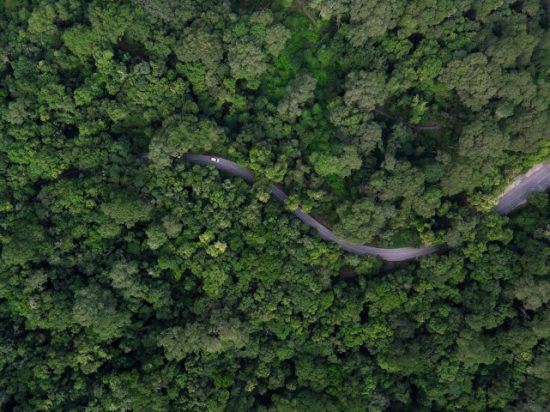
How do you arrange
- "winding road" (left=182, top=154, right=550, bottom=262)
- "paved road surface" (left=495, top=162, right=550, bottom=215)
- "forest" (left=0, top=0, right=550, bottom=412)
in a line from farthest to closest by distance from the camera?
1. "winding road" (left=182, top=154, right=550, bottom=262)
2. "paved road surface" (left=495, top=162, right=550, bottom=215)
3. "forest" (left=0, top=0, right=550, bottom=412)

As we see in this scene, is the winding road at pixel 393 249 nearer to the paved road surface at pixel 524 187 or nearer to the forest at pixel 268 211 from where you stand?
the paved road surface at pixel 524 187

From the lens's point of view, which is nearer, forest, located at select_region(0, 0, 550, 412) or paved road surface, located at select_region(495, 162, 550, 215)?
forest, located at select_region(0, 0, 550, 412)

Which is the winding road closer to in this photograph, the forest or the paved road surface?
the paved road surface

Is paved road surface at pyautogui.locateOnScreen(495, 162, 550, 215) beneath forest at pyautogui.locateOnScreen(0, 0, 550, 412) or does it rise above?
above

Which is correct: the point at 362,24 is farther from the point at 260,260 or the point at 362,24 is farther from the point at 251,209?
the point at 260,260

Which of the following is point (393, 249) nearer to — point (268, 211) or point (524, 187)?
point (268, 211)

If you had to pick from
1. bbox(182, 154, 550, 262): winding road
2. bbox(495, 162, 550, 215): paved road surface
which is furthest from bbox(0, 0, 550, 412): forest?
bbox(495, 162, 550, 215): paved road surface

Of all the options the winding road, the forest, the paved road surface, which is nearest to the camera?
the forest
